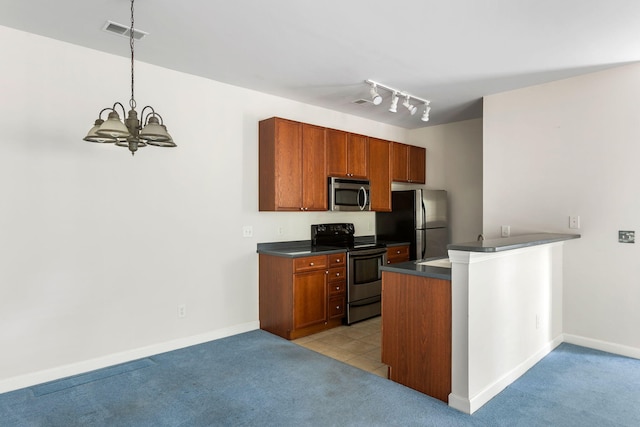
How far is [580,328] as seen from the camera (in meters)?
3.78

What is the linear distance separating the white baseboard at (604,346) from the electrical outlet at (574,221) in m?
1.10

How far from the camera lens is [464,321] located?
2.47 meters

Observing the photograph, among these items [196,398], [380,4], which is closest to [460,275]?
[380,4]

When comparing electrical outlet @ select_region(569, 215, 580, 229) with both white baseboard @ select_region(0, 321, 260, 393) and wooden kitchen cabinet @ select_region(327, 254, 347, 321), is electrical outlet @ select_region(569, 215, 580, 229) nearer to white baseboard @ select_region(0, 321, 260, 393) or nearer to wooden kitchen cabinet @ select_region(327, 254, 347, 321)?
wooden kitchen cabinet @ select_region(327, 254, 347, 321)

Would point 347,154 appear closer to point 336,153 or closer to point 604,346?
point 336,153

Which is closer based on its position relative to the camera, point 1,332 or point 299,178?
point 1,332

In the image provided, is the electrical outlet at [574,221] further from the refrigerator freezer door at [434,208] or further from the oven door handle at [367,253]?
the oven door handle at [367,253]

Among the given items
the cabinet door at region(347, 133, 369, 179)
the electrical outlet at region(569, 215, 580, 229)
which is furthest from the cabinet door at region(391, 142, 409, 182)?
the electrical outlet at region(569, 215, 580, 229)

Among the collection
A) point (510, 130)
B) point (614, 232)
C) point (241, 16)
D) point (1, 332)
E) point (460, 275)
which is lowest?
point (1, 332)

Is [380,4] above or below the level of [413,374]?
above

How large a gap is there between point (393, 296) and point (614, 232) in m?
2.38

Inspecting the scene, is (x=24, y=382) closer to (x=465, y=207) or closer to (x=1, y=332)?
(x=1, y=332)

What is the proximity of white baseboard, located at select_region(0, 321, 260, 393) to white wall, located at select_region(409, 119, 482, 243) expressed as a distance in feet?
11.2

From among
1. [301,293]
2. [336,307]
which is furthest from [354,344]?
[301,293]
